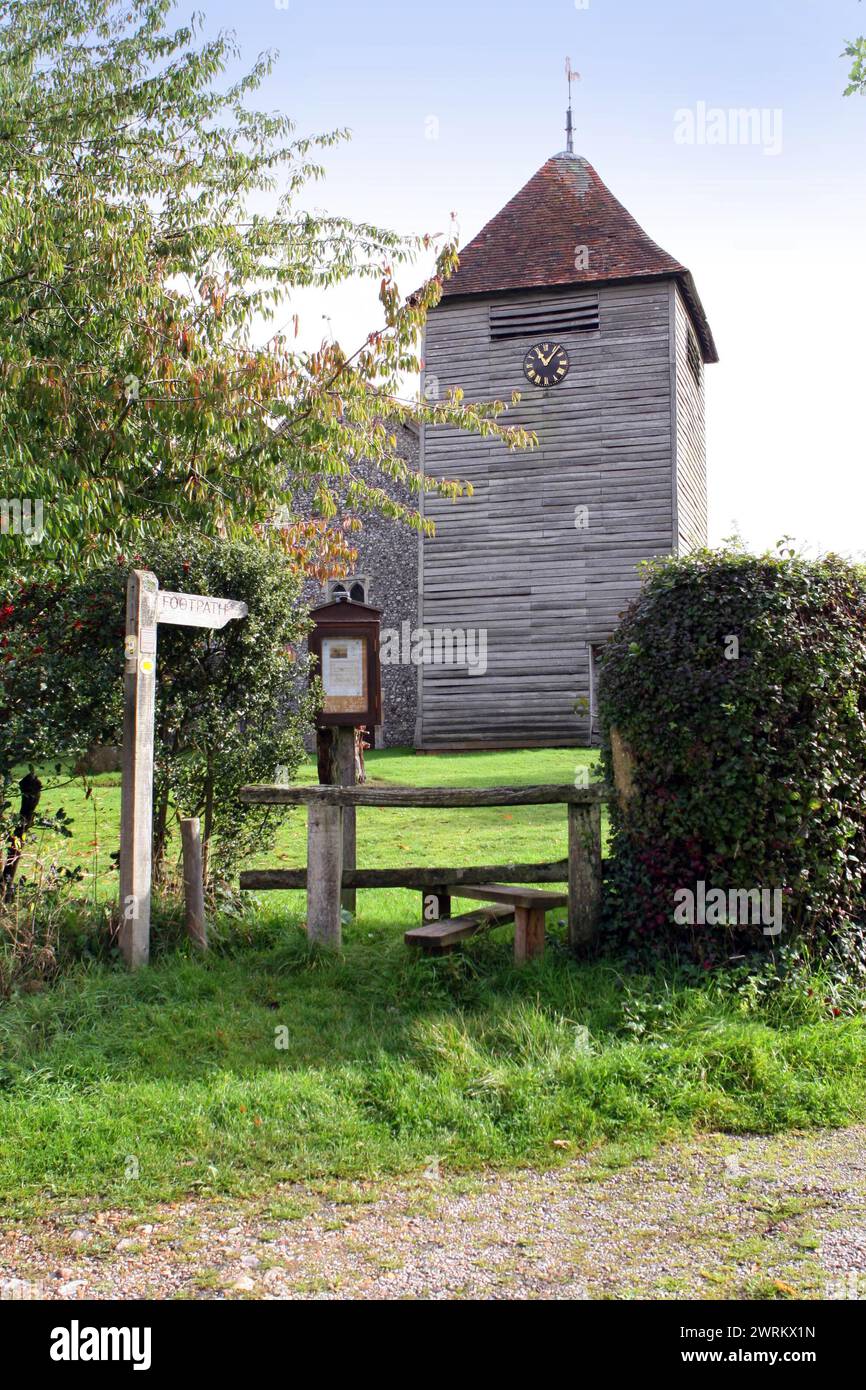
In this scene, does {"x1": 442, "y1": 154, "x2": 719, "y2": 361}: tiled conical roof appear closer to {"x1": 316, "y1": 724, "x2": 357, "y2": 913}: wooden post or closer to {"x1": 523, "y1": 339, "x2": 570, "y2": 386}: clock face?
{"x1": 523, "y1": 339, "x2": 570, "y2": 386}: clock face

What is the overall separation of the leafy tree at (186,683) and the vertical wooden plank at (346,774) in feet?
0.93

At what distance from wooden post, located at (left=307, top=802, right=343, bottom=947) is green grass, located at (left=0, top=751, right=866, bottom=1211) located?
18cm

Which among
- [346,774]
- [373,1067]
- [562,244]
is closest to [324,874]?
[346,774]

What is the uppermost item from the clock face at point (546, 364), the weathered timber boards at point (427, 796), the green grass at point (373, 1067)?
the clock face at point (546, 364)

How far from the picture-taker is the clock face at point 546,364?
2175 cm

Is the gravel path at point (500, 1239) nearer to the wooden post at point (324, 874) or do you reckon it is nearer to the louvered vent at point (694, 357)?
the wooden post at point (324, 874)

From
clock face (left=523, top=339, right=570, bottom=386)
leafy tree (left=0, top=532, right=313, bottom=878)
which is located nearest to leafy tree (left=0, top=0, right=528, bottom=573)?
leafy tree (left=0, top=532, right=313, bottom=878)

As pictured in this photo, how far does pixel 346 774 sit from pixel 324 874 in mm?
1458

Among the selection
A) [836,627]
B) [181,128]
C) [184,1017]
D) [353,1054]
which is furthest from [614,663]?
[181,128]

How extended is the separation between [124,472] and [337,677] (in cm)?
224

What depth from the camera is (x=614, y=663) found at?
21.4 feet

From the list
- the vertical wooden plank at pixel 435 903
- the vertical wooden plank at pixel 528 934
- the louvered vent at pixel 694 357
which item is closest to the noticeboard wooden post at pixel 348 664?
the vertical wooden plank at pixel 435 903

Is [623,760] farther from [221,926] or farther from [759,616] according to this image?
[221,926]
